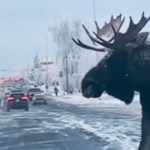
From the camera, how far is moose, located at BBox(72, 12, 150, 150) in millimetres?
5152

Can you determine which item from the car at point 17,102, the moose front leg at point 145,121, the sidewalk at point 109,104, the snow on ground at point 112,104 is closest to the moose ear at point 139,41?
the moose front leg at point 145,121

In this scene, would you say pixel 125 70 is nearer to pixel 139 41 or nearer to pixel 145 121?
pixel 139 41

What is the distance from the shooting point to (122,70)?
17.5ft

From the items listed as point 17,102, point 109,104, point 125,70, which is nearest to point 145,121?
point 125,70

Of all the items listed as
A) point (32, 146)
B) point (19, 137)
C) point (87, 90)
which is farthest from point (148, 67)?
point (19, 137)

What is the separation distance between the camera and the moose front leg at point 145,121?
195 inches

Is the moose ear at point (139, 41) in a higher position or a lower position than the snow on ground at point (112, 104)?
A: higher

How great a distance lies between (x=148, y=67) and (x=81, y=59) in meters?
91.1

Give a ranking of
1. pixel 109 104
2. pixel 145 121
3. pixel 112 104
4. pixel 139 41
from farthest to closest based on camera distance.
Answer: pixel 109 104, pixel 112 104, pixel 139 41, pixel 145 121

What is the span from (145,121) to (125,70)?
54cm

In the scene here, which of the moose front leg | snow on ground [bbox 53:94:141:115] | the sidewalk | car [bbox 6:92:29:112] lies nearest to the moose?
the moose front leg

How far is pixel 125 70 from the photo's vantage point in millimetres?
5301

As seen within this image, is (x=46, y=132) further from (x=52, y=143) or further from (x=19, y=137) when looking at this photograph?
(x=52, y=143)

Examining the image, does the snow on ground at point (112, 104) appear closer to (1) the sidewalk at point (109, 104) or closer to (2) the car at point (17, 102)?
(1) the sidewalk at point (109, 104)
